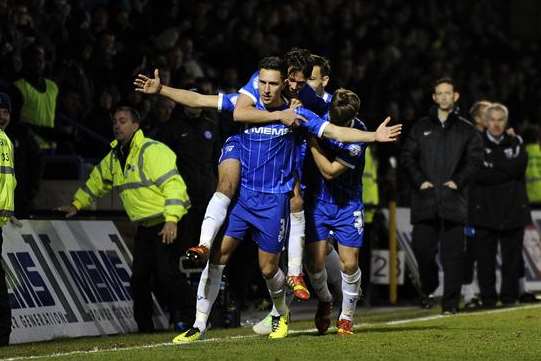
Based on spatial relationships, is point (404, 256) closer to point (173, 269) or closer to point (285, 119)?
point (173, 269)

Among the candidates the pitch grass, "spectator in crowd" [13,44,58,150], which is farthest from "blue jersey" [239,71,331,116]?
"spectator in crowd" [13,44,58,150]

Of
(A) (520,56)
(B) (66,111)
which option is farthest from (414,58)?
(B) (66,111)

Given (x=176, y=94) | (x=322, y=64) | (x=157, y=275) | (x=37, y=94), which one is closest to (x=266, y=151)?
(x=176, y=94)

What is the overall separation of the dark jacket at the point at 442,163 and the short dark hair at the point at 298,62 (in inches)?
160

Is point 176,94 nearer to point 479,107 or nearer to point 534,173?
point 479,107

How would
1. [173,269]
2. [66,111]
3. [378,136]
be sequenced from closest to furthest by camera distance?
[378,136], [173,269], [66,111]

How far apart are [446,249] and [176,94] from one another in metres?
5.12

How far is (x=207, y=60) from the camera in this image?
20.7 metres

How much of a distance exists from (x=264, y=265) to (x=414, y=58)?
15763mm

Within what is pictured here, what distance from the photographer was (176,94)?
36.0 ft

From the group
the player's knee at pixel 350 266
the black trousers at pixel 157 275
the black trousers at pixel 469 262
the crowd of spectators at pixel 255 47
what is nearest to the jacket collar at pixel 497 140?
the black trousers at pixel 469 262

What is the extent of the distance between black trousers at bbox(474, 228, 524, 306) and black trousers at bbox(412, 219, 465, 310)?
5.79ft

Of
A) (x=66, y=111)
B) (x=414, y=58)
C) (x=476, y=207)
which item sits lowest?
(x=476, y=207)

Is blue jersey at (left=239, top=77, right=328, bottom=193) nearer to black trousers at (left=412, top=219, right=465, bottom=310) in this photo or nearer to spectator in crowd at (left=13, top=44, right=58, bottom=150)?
black trousers at (left=412, top=219, right=465, bottom=310)
